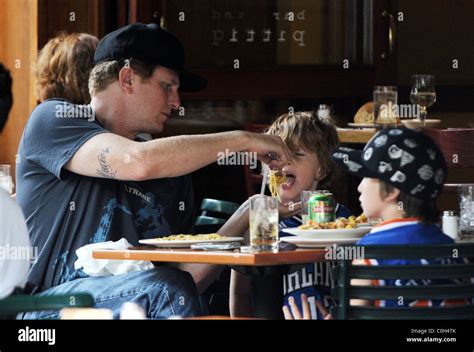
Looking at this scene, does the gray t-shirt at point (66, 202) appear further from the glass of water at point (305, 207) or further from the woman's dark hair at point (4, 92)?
the woman's dark hair at point (4, 92)

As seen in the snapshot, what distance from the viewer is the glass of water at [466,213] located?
4.23 meters

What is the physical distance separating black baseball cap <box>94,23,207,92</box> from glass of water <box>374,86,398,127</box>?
1.65 metres

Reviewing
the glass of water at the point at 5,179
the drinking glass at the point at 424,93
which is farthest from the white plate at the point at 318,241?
the drinking glass at the point at 424,93

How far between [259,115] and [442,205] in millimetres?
1263

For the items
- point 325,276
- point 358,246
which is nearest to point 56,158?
point 325,276

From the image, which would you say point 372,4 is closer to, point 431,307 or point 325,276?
point 325,276

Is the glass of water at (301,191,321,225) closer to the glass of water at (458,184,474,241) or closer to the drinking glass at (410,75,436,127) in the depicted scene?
the glass of water at (458,184,474,241)

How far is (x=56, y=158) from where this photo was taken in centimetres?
426

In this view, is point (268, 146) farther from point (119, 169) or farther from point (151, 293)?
point (151, 293)

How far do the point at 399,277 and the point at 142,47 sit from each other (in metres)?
1.57

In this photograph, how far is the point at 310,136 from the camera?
4.64 meters

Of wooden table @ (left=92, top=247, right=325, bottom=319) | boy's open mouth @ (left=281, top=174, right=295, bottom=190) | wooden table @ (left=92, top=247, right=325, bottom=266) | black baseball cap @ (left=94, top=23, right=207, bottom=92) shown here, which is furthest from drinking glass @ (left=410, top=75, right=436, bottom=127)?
wooden table @ (left=92, top=247, right=325, bottom=266)

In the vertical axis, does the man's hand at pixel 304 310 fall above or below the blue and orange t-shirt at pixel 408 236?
below
